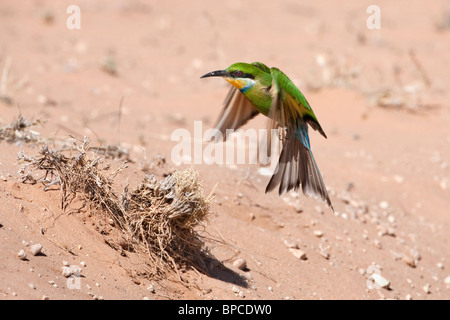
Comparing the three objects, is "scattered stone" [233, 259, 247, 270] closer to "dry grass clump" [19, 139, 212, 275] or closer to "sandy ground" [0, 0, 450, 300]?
"sandy ground" [0, 0, 450, 300]

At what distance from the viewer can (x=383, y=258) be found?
467 cm

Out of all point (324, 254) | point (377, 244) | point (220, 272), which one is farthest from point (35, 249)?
point (377, 244)

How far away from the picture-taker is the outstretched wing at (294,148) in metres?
3.54

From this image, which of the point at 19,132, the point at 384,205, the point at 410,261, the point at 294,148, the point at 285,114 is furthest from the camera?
the point at 384,205

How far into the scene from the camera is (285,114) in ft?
11.9

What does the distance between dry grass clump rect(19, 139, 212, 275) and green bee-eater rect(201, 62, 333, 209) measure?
20.9 inches

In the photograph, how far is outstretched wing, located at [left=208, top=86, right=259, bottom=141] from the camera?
4.02 metres

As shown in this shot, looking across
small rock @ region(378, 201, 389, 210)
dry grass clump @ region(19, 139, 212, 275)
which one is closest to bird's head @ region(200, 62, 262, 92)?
dry grass clump @ region(19, 139, 212, 275)

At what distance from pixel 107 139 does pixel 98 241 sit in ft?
7.27

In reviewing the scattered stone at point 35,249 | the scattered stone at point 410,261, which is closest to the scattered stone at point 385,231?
the scattered stone at point 410,261

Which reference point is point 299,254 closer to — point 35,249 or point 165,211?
point 165,211

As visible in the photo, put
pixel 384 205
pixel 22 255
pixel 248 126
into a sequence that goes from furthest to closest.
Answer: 1. pixel 248 126
2. pixel 384 205
3. pixel 22 255

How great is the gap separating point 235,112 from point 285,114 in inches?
20.5

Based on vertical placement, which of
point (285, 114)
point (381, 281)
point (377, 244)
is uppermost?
point (285, 114)
